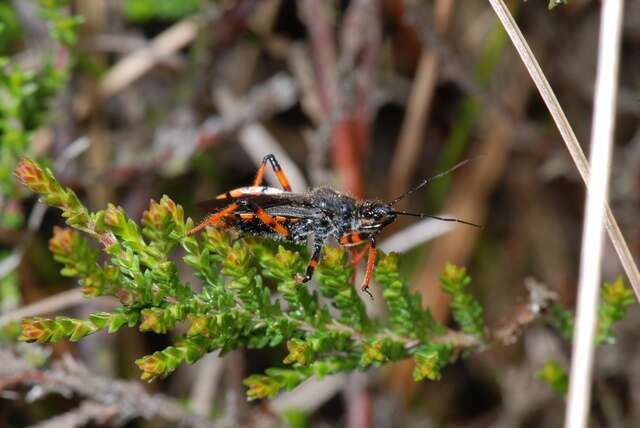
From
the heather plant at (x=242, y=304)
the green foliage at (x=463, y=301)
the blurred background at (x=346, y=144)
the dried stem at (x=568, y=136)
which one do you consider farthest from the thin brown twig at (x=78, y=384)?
the dried stem at (x=568, y=136)

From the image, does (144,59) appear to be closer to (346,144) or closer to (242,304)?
(346,144)

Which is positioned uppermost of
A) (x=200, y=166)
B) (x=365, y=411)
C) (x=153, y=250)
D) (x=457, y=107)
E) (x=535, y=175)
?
(x=200, y=166)

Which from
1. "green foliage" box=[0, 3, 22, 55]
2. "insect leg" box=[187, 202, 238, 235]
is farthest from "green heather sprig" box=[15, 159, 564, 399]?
"green foliage" box=[0, 3, 22, 55]

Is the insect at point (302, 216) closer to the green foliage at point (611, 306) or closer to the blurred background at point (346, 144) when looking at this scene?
the green foliage at point (611, 306)

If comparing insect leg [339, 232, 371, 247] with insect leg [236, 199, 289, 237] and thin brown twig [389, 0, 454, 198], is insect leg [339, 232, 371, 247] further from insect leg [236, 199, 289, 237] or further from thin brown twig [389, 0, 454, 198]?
thin brown twig [389, 0, 454, 198]

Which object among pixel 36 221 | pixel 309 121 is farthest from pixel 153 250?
pixel 309 121

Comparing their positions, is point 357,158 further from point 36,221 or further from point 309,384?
point 36,221
